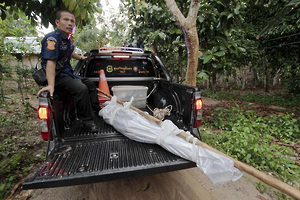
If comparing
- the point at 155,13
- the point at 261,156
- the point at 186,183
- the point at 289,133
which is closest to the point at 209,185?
the point at 186,183

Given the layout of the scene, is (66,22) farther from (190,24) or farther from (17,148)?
(17,148)

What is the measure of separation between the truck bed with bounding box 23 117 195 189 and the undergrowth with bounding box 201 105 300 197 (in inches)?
72.1

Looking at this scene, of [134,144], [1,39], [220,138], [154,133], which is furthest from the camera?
[1,39]

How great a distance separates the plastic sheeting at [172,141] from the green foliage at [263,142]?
170 cm

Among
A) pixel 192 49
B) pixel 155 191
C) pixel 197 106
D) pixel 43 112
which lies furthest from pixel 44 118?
pixel 192 49

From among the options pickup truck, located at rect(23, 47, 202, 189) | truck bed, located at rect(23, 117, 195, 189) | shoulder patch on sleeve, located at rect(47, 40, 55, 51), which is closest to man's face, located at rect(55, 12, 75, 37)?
shoulder patch on sleeve, located at rect(47, 40, 55, 51)

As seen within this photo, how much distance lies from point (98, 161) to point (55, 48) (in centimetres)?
149

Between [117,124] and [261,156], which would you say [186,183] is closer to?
[117,124]

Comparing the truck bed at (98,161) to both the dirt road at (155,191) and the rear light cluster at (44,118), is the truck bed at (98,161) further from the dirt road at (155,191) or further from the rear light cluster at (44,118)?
the dirt road at (155,191)

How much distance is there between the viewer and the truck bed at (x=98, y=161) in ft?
4.45

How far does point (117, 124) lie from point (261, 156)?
8.09 ft

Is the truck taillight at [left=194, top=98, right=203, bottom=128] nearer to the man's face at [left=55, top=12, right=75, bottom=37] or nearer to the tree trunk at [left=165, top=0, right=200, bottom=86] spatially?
the tree trunk at [left=165, top=0, right=200, bottom=86]

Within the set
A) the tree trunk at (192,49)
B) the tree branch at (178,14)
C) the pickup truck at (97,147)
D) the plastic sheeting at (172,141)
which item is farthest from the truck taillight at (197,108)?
the tree branch at (178,14)

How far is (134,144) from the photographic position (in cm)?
193
